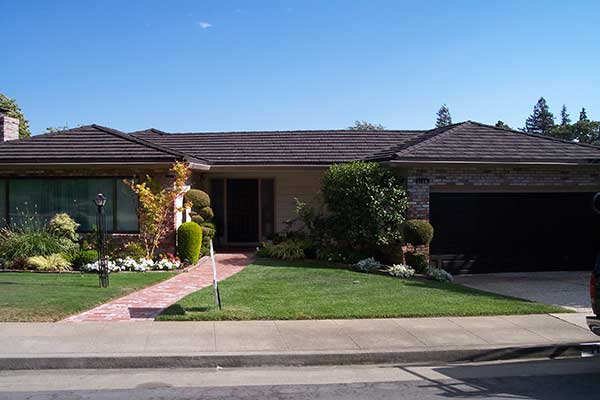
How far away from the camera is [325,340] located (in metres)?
8.20

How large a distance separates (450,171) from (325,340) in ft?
26.7

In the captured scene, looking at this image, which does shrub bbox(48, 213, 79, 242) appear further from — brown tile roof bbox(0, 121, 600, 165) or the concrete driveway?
the concrete driveway

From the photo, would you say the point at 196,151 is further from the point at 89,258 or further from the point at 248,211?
the point at 89,258

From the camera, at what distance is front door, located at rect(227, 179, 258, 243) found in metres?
20.0

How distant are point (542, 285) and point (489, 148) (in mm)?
4077

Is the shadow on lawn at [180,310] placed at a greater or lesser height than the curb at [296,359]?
greater

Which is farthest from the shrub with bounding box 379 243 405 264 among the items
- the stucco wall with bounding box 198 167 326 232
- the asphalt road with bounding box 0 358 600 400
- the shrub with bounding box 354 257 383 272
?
the asphalt road with bounding box 0 358 600 400

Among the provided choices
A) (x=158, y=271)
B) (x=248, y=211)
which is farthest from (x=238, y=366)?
(x=248, y=211)

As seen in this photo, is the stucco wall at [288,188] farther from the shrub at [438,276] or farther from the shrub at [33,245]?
the shrub at [438,276]

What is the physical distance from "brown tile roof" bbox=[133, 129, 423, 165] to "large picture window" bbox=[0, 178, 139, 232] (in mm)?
3838

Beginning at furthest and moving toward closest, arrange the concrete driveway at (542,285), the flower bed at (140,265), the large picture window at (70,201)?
the large picture window at (70,201)
the flower bed at (140,265)
the concrete driveway at (542,285)

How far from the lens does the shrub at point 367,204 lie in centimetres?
1471

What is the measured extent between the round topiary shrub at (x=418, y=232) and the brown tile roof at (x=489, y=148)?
1555 millimetres

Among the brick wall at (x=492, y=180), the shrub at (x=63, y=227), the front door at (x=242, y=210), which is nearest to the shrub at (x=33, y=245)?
the shrub at (x=63, y=227)
